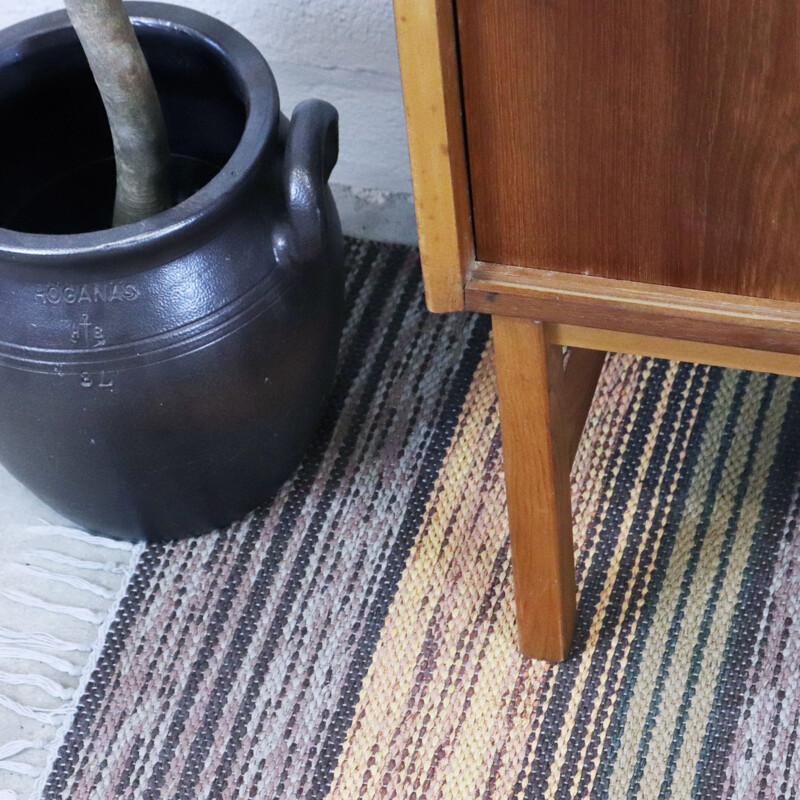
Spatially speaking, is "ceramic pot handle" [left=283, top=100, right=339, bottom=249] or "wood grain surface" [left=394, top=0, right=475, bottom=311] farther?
"ceramic pot handle" [left=283, top=100, right=339, bottom=249]

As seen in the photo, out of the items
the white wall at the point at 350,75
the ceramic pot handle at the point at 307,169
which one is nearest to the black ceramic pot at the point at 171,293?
the ceramic pot handle at the point at 307,169

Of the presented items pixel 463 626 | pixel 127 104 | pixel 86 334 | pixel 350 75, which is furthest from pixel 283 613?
pixel 350 75

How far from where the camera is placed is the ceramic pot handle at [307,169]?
83 centimetres

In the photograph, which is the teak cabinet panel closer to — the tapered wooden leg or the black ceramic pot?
the tapered wooden leg

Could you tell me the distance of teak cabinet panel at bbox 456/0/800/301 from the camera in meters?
0.51

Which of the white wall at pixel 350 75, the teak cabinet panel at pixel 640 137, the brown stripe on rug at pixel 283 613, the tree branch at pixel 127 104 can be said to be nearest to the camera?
the teak cabinet panel at pixel 640 137

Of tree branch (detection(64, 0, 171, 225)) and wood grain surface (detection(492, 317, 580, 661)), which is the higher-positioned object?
tree branch (detection(64, 0, 171, 225))

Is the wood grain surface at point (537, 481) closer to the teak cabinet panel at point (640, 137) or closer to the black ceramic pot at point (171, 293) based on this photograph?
the teak cabinet panel at point (640, 137)

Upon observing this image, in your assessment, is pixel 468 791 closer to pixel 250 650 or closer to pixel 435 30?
pixel 250 650

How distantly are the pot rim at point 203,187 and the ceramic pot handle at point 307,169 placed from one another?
2 centimetres

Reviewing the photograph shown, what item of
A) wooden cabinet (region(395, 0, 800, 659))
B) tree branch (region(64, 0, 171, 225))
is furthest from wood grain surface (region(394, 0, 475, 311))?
tree branch (region(64, 0, 171, 225))

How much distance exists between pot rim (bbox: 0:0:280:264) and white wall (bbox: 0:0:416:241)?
9.1 inches

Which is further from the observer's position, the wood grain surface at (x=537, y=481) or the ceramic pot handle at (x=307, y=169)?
the ceramic pot handle at (x=307, y=169)

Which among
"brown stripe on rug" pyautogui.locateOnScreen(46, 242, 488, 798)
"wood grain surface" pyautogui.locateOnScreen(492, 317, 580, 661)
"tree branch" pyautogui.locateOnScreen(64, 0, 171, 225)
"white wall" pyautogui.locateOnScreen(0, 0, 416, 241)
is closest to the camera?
"wood grain surface" pyautogui.locateOnScreen(492, 317, 580, 661)
